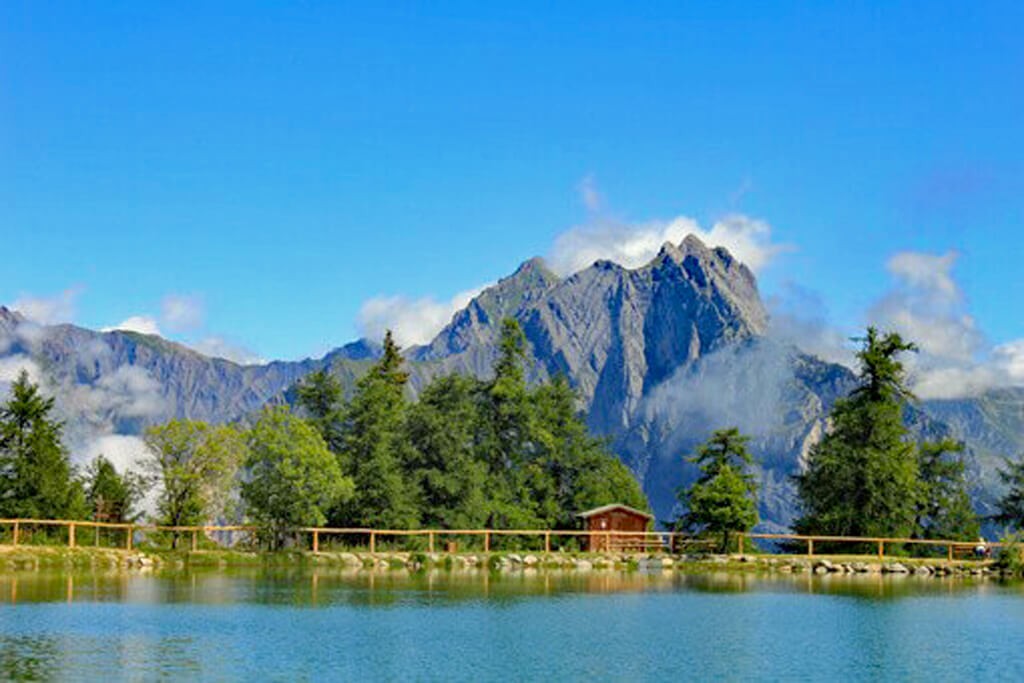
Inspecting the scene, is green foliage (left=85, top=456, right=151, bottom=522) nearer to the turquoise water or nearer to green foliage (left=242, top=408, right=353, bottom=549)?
green foliage (left=242, top=408, right=353, bottom=549)

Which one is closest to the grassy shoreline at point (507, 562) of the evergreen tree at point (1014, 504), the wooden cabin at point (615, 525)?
the wooden cabin at point (615, 525)

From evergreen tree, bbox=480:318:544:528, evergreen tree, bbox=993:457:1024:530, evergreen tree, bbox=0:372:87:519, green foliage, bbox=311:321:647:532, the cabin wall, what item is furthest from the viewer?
evergreen tree, bbox=993:457:1024:530

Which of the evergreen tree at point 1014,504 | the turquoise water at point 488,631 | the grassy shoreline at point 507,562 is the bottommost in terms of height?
the grassy shoreline at point 507,562

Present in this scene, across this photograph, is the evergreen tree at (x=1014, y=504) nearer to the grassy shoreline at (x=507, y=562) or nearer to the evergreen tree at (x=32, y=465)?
the grassy shoreline at (x=507, y=562)

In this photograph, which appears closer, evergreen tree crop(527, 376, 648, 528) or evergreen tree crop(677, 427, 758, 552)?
evergreen tree crop(677, 427, 758, 552)

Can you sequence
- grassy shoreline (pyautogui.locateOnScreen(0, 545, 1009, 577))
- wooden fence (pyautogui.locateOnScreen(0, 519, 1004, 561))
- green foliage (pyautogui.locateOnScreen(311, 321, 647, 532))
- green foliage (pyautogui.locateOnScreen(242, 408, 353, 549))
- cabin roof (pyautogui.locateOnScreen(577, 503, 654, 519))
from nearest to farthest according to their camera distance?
grassy shoreline (pyautogui.locateOnScreen(0, 545, 1009, 577)), wooden fence (pyautogui.locateOnScreen(0, 519, 1004, 561)), green foliage (pyautogui.locateOnScreen(242, 408, 353, 549)), green foliage (pyautogui.locateOnScreen(311, 321, 647, 532)), cabin roof (pyautogui.locateOnScreen(577, 503, 654, 519))

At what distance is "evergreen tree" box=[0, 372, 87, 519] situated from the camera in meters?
79.7

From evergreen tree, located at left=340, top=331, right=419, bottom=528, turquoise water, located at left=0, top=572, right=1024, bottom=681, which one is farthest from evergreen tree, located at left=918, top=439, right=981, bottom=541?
evergreen tree, located at left=340, top=331, right=419, bottom=528

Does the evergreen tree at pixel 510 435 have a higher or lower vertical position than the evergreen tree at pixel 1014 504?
higher

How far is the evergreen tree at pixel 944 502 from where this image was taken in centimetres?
10000

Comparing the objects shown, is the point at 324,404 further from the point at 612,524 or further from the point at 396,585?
the point at 396,585

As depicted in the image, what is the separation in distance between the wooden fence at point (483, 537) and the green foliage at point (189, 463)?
1855 mm

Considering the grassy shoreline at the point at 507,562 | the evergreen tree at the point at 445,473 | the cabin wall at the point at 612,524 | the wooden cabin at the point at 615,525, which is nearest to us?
the grassy shoreline at the point at 507,562

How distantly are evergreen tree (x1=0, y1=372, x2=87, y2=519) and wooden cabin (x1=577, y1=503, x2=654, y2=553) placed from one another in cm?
3691
